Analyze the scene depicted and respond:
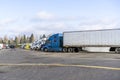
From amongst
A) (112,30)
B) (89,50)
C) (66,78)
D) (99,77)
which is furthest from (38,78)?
(89,50)

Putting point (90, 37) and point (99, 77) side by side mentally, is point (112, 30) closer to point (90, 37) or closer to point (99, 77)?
point (90, 37)

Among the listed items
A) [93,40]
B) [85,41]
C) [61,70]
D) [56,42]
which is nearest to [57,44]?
[56,42]

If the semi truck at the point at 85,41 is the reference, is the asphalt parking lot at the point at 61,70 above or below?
below

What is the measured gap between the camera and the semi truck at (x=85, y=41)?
4794 cm

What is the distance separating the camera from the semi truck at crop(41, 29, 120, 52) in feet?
157

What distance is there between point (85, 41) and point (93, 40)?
5.56ft

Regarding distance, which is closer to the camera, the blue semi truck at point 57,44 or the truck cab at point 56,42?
the blue semi truck at point 57,44

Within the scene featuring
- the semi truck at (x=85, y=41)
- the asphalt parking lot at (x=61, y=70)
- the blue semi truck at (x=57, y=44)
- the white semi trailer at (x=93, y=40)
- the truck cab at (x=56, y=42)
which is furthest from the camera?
the truck cab at (x=56, y=42)

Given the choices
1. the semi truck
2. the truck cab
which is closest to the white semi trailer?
the semi truck

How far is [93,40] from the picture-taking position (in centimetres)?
5066

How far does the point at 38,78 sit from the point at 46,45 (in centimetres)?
4646

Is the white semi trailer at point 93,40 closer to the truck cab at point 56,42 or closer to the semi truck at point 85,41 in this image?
the semi truck at point 85,41

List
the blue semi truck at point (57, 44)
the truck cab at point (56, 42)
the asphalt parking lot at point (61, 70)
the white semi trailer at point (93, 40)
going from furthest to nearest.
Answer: the truck cab at point (56, 42), the blue semi truck at point (57, 44), the white semi trailer at point (93, 40), the asphalt parking lot at point (61, 70)

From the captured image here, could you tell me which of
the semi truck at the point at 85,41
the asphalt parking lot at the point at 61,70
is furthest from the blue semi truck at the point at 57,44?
the asphalt parking lot at the point at 61,70
